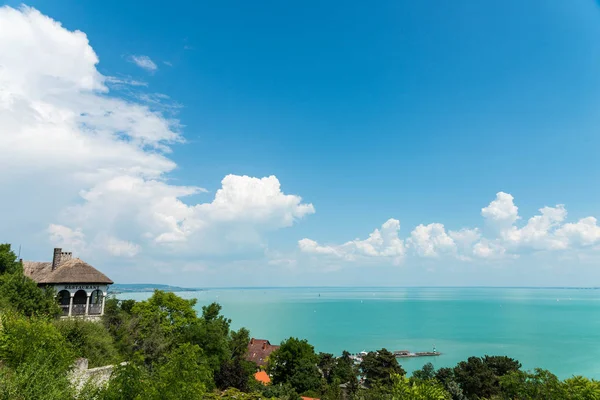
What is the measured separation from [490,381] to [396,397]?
2639cm

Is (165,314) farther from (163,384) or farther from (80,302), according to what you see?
(163,384)

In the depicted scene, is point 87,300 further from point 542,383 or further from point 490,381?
point 490,381

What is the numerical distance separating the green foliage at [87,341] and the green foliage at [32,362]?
3.56 metres

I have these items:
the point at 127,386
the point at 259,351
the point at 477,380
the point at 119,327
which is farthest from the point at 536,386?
the point at 259,351

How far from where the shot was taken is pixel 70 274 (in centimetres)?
2675

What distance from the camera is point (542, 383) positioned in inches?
688

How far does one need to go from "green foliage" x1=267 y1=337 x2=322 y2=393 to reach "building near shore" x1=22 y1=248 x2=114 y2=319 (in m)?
16.2

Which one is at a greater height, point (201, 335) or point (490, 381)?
point (201, 335)

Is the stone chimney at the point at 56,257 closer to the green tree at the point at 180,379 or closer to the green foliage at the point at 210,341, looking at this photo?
the green foliage at the point at 210,341

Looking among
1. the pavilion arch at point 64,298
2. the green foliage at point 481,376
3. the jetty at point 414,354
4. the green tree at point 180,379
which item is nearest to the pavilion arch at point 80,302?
the pavilion arch at point 64,298

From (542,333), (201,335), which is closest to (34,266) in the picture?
(201,335)

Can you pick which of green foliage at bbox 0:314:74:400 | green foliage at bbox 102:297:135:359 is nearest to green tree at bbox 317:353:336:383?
green foliage at bbox 102:297:135:359

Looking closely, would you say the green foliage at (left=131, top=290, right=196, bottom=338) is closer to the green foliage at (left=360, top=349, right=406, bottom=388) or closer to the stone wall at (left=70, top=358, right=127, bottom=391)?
the stone wall at (left=70, top=358, right=127, bottom=391)

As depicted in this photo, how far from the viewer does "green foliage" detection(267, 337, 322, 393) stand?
3303 centimetres
